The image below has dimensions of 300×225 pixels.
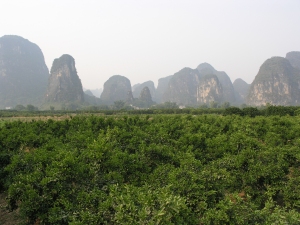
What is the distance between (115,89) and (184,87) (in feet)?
170

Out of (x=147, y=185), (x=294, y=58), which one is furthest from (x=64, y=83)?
(x=294, y=58)

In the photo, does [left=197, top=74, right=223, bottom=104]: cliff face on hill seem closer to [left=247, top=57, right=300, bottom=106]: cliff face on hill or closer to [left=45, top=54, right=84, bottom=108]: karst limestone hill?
[left=247, top=57, right=300, bottom=106]: cliff face on hill

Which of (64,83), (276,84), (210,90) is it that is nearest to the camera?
(64,83)

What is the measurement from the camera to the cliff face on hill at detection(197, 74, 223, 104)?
466ft

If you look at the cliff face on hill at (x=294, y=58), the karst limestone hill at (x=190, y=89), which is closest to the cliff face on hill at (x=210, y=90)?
the karst limestone hill at (x=190, y=89)

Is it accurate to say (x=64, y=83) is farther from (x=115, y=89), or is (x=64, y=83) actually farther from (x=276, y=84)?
(x=276, y=84)

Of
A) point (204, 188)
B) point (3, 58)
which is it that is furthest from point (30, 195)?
point (3, 58)

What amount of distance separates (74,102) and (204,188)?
114m

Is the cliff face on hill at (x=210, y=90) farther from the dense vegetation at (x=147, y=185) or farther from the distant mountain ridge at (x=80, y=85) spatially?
the dense vegetation at (x=147, y=185)

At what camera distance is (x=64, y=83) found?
388ft

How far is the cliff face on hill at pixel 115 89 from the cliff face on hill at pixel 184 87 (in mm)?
34016

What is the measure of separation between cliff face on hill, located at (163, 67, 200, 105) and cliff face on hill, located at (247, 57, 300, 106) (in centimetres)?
4404

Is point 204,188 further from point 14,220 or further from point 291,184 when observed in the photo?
point 14,220

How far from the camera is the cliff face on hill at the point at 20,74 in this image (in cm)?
13025
